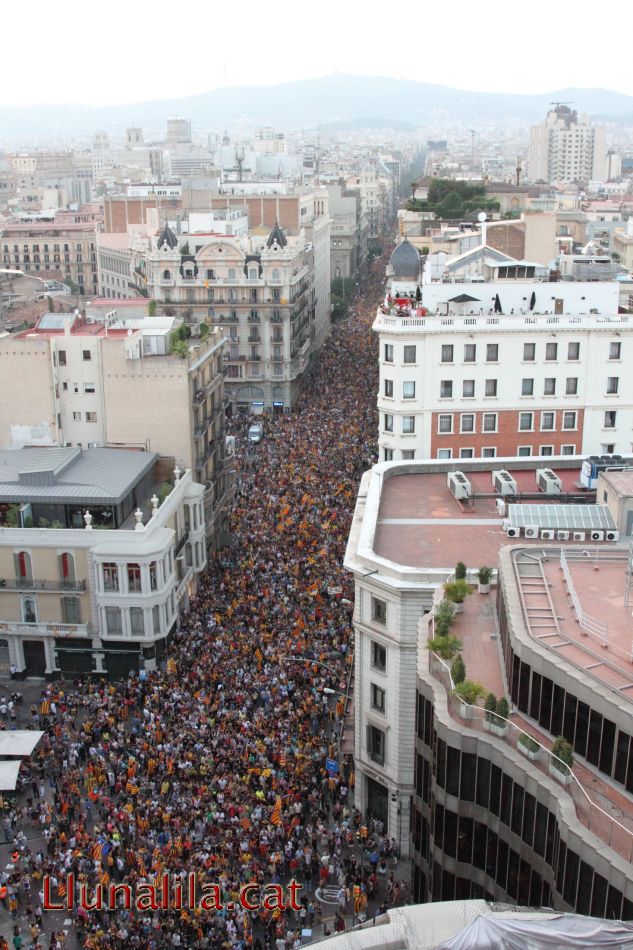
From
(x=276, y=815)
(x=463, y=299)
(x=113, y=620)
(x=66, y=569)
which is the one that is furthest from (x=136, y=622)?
(x=463, y=299)

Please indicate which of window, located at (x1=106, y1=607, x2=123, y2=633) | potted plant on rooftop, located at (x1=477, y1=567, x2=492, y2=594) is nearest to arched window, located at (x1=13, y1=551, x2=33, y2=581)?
window, located at (x1=106, y1=607, x2=123, y2=633)

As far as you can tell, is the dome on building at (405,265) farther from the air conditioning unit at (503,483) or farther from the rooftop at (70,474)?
the air conditioning unit at (503,483)

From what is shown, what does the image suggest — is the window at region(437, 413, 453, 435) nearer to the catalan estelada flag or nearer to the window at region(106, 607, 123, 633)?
the window at region(106, 607, 123, 633)

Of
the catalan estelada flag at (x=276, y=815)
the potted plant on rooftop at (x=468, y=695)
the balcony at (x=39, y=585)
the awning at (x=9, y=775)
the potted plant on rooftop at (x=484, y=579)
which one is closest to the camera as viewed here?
the potted plant on rooftop at (x=468, y=695)

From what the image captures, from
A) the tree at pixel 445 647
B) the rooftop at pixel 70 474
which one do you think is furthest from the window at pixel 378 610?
the rooftop at pixel 70 474

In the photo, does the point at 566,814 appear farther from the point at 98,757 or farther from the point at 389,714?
the point at 98,757

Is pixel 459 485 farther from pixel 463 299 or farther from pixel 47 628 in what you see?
pixel 47 628
